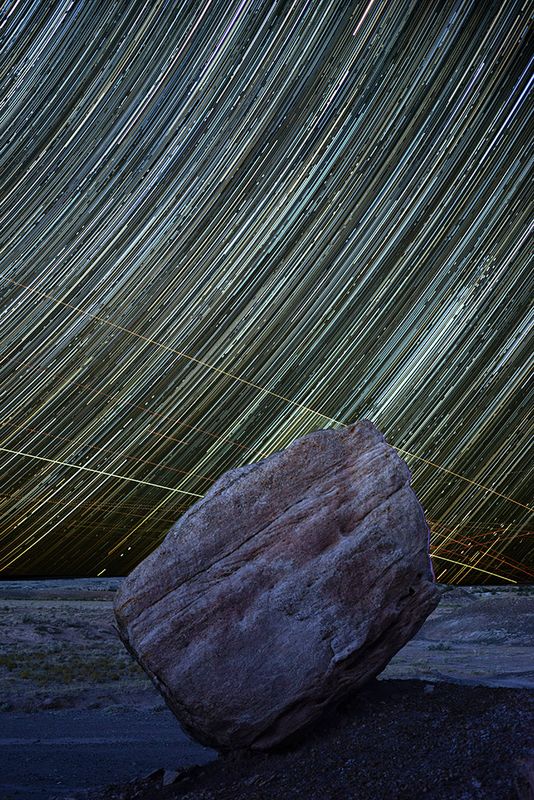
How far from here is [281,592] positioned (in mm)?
7461

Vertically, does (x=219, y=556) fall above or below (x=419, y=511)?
below

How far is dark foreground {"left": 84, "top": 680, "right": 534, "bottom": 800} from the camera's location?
5723mm

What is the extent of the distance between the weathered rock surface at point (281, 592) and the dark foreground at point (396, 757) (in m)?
0.28

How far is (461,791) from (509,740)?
77 centimetres

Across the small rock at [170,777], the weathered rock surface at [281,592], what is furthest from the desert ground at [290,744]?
the weathered rock surface at [281,592]

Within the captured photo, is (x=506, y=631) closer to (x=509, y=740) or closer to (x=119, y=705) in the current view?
(x=119, y=705)

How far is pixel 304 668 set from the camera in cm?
728

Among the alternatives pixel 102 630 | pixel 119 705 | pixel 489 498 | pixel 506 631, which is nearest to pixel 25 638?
pixel 102 630

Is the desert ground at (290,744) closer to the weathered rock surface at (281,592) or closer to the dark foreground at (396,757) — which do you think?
the dark foreground at (396,757)

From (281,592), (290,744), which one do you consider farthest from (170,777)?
(281,592)

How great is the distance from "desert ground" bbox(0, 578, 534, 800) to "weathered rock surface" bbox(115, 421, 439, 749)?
0.39 metres

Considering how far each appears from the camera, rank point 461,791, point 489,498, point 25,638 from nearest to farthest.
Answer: point 461,791 → point 25,638 → point 489,498

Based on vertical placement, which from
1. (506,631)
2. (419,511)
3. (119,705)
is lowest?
(119,705)

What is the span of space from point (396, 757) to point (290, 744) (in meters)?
1.28
